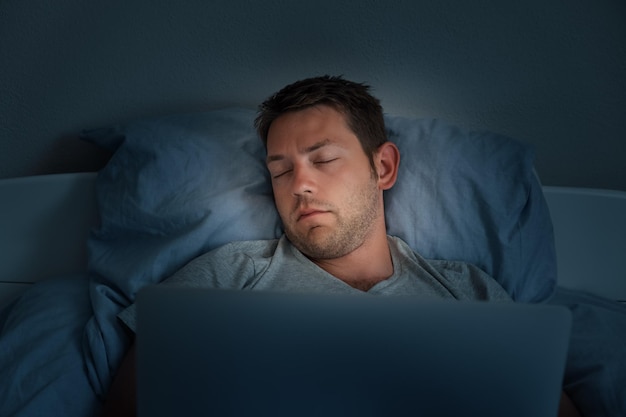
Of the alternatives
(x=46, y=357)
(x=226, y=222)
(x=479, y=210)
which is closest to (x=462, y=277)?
(x=479, y=210)

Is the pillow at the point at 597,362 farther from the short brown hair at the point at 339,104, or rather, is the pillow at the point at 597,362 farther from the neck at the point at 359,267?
the short brown hair at the point at 339,104

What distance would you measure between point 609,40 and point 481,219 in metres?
0.59

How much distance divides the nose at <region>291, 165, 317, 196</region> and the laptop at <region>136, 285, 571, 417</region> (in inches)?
20.8

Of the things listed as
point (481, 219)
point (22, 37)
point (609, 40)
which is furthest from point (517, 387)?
point (22, 37)

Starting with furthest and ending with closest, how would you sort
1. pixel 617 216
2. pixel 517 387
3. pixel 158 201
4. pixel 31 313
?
pixel 617 216 → pixel 158 201 → pixel 31 313 → pixel 517 387

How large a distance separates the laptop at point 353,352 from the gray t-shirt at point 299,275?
0.43 metres

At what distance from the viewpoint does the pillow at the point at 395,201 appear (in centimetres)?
113

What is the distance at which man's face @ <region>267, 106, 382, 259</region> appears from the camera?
1.02 metres

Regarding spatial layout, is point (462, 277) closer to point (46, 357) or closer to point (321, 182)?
point (321, 182)

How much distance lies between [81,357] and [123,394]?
0.14 meters

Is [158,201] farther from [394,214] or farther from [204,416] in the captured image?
[204,416]

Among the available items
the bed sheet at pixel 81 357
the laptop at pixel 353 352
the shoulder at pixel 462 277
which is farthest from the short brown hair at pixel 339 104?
the laptop at pixel 353 352

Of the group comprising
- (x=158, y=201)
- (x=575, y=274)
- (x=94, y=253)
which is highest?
(x=158, y=201)

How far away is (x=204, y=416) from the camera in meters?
0.52
